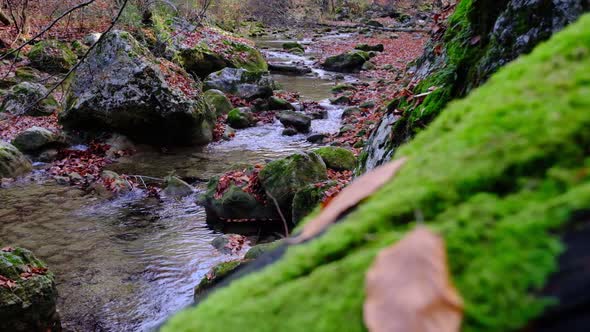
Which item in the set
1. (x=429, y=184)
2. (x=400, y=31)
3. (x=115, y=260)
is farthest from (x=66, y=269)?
(x=400, y=31)

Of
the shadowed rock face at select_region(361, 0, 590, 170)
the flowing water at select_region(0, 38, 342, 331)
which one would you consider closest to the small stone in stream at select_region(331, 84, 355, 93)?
the flowing water at select_region(0, 38, 342, 331)

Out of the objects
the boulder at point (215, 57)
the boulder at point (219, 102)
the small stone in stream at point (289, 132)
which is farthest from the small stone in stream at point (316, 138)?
the boulder at point (215, 57)

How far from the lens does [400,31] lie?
3538cm

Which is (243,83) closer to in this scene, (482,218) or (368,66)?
(368,66)

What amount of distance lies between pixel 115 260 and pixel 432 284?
638 centimetres

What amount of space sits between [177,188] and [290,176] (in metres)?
2.68

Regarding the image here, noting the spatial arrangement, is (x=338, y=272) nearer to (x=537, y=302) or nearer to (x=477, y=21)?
(x=537, y=302)

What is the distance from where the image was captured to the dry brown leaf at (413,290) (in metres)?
0.77

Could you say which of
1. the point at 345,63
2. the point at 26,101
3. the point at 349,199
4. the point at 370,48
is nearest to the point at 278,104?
the point at 26,101

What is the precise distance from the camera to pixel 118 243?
22.7 feet

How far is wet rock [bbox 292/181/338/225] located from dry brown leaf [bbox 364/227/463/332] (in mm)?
5530

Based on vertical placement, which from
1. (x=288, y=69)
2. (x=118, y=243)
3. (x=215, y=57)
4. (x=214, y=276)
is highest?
(x=215, y=57)

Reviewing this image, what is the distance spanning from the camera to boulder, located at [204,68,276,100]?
603 inches

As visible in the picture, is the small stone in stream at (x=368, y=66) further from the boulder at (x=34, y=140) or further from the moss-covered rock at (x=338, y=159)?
the boulder at (x=34, y=140)
